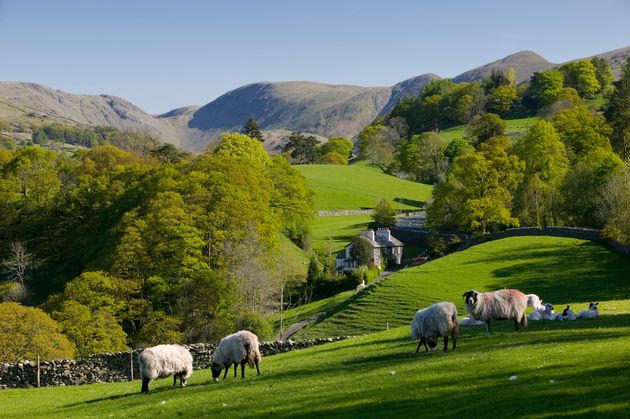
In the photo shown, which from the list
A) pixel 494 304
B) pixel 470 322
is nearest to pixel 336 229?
pixel 470 322

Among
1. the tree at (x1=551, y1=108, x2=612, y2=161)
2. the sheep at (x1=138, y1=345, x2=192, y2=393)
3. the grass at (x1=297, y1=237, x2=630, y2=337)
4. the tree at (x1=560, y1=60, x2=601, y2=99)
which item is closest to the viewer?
the sheep at (x1=138, y1=345, x2=192, y2=393)

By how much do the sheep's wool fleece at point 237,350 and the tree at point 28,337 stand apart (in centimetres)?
2374

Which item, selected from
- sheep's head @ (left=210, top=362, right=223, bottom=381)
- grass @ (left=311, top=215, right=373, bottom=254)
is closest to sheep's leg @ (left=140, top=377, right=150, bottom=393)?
sheep's head @ (left=210, top=362, right=223, bottom=381)

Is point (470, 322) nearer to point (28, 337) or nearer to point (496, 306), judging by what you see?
point (496, 306)

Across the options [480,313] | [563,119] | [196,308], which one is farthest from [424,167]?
[480,313]

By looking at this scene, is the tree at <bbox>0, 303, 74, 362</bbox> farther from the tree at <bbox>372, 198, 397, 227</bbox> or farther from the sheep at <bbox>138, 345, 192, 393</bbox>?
the tree at <bbox>372, 198, 397, 227</bbox>

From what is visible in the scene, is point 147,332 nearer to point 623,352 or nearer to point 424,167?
point 623,352

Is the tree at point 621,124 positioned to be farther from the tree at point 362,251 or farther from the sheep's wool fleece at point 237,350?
the sheep's wool fleece at point 237,350

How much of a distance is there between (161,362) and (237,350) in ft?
9.32

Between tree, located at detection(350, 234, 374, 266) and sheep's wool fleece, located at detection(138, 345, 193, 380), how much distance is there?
6845 cm

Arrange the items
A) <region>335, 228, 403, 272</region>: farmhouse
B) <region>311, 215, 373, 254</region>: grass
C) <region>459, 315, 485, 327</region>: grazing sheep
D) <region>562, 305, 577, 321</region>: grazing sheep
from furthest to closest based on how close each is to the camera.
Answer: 1. <region>311, 215, 373, 254</region>: grass
2. <region>335, 228, 403, 272</region>: farmhouse
3. <region>459, 315, 485, 327</region>: grazing sheep
4. <region>562, 305, 577, 321</region>: grazing sheep

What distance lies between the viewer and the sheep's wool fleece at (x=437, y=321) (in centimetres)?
2312

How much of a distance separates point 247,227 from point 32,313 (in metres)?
25.8

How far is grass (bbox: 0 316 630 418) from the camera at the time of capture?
14.5 m
